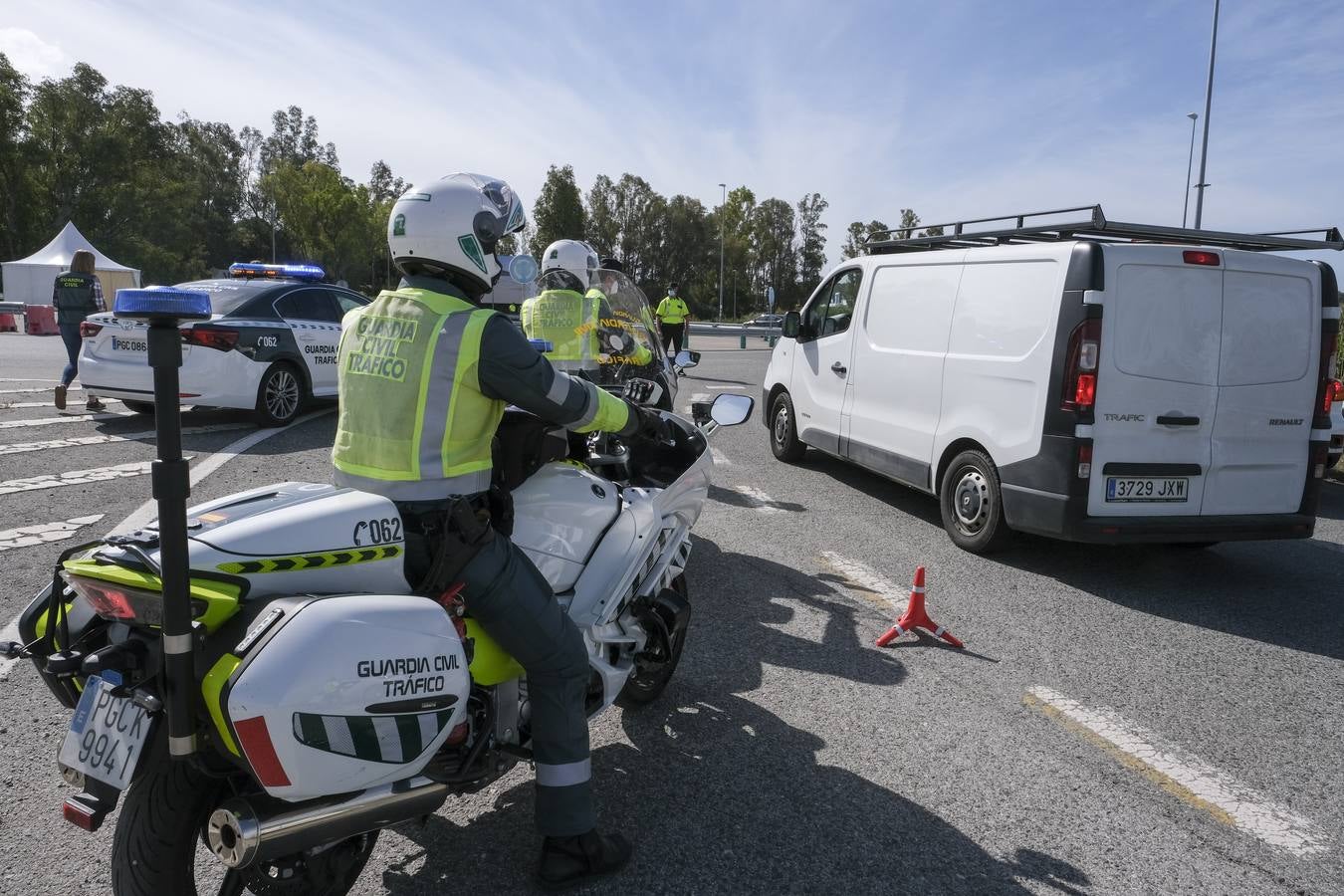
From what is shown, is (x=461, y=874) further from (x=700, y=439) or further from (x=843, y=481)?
(x=843, y=481)

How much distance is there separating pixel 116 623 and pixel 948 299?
230 inches

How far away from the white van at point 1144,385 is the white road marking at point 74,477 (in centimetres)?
671

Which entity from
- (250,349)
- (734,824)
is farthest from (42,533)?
(734,824)

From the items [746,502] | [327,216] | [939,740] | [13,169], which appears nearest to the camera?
[939,740]

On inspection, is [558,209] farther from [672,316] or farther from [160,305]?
[160,305]

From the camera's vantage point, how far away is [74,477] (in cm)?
727

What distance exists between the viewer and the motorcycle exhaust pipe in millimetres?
1877

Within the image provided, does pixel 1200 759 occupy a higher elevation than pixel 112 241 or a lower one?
lower

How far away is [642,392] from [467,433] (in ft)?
3.70

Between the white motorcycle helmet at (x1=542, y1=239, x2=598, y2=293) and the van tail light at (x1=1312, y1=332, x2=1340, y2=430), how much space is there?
491 centimetres

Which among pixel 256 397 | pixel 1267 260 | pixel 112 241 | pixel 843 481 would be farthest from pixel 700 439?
pixel 112 241

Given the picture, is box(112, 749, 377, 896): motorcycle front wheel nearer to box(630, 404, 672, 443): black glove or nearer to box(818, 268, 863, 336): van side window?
box(630, 404, 672, 443): black glove

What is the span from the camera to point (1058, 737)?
3.67 metres

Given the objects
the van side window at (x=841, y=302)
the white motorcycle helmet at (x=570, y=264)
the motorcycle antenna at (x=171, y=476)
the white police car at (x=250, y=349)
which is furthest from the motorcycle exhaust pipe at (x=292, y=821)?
the white police car at (x=250, y=349)
